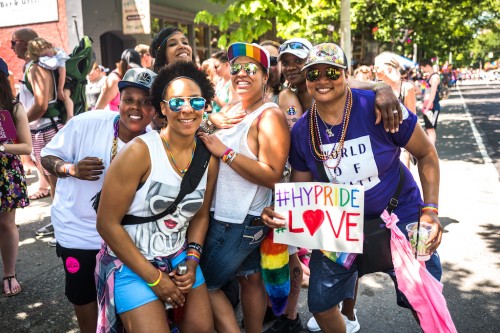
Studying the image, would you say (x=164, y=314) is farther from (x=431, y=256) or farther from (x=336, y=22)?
(x=336, y=22)

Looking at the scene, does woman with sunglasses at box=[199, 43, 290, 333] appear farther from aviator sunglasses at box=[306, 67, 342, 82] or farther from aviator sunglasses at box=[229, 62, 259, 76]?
aviator sunglasses at box=[306, 67, 342, 82]

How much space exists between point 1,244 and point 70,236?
1688mm

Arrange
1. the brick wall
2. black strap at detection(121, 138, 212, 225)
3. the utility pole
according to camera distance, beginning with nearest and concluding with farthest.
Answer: black strap at detection(121, 138, 212, 225), the utility pole, the brick wall

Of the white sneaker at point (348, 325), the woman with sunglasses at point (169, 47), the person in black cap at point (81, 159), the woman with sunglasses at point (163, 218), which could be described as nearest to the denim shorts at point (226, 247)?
the woman with sunglasses at point (163, 218)

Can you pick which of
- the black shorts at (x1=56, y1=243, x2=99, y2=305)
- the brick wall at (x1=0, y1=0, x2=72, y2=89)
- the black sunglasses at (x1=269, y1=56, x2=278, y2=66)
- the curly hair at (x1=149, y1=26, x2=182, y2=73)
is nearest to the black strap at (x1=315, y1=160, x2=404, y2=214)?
the black sunglasses at (x1=269, y1=56, x2=278, y2=66)

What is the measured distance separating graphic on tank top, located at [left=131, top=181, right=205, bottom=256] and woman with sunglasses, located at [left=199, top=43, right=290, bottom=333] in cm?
26

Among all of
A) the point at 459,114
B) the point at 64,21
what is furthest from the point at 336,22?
the point at 64,21

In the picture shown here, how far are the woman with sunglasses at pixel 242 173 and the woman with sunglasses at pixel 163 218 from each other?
0.15m

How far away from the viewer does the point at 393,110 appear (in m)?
2.51

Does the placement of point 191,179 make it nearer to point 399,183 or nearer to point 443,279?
point 399,183

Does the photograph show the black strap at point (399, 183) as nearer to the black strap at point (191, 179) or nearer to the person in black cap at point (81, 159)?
the black strap at point (191, 179)

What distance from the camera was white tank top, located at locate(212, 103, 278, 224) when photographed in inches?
108

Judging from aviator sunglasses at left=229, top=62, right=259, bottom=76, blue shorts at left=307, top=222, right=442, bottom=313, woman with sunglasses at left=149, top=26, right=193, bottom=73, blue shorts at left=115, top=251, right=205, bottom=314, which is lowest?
blue shorts at left=307, top=222, right=442, bottom=313

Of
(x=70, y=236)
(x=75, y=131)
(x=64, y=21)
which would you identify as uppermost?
(x=64, y=21)
